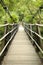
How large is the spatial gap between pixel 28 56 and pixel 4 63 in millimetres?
1014

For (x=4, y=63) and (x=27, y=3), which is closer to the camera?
(x=4, y=63)

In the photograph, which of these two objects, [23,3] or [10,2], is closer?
[10,2]

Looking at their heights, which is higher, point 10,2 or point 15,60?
point 10,2

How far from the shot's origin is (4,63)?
14.6 feet

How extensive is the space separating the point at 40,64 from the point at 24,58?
75cm

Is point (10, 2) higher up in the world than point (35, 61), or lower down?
higher up

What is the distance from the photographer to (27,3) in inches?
1325

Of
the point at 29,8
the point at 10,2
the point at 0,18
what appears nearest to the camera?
the point at 10,2

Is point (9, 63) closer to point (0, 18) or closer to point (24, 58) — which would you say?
point (24, 58)

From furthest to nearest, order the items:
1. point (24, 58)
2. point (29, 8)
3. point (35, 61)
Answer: point (29, 8), point (24, 58), point (35, 61)

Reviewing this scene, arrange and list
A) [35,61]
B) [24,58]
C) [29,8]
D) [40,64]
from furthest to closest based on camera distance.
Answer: [29,8] < [24,58] < [35,61] < [40,64]

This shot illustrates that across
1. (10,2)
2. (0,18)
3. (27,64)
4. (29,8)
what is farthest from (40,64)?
(29,8)

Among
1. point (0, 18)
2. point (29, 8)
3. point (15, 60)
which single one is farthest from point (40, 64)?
point (29, 8)

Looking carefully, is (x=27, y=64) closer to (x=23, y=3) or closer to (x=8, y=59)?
(x=8, y=59)
